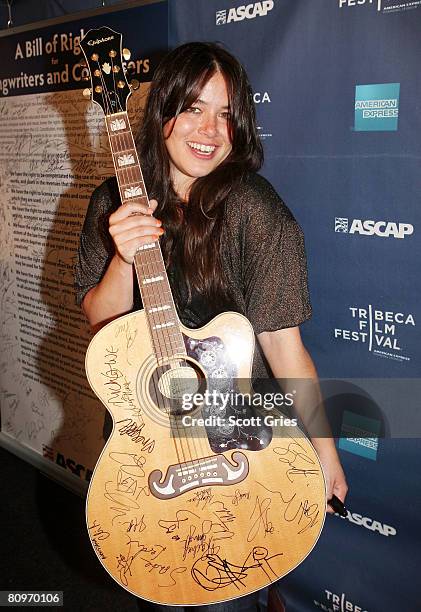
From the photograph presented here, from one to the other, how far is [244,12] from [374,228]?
0.78 metres

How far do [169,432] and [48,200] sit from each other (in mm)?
1665

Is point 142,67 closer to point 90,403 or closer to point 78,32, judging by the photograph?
point 78,32

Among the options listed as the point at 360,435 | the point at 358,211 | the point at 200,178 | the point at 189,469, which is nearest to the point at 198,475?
the point at 189,469

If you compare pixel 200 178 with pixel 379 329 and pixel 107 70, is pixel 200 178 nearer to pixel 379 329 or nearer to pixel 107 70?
pixel 107 70

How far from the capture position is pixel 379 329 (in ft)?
5.80

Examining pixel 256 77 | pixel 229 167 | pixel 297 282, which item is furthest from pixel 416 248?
pixel 256 77

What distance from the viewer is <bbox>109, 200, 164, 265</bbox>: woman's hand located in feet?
4.03

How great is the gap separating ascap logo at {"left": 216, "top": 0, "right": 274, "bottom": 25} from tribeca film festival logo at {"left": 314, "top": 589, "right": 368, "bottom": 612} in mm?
1894

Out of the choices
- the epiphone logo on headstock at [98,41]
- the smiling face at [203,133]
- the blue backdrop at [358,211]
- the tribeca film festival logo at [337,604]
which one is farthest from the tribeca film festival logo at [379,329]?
the epiphone logo on headstock at [98,41]

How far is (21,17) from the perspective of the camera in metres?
2.76

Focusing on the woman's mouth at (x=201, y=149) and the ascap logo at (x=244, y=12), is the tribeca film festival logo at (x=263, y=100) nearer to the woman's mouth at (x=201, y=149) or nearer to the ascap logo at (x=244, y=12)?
the ascap logo at (x=244, y=12)

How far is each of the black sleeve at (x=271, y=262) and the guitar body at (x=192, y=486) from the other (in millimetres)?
162

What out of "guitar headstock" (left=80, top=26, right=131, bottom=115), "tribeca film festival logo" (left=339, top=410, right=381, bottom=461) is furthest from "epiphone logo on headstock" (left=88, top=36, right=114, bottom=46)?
"tribeca film festival logo" (left=339, top=410, right=381, bottom=461)

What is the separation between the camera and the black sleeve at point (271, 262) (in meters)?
1.38
